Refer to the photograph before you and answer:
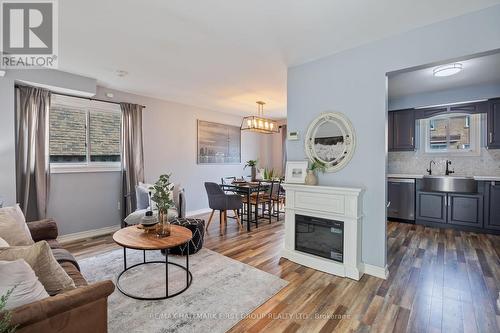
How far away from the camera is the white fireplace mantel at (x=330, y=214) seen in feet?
8.82

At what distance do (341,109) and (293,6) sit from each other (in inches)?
53.1

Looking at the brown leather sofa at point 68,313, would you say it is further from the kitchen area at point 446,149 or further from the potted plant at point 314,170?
the kitchen area at point 446,149

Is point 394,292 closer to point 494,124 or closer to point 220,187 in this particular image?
point 220,187

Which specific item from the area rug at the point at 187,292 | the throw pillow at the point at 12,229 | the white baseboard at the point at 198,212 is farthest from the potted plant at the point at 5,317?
the white baseboard at the point at 198,212

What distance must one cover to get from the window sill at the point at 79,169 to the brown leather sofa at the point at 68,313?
11.0 feet

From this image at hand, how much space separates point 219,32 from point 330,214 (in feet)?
7.75

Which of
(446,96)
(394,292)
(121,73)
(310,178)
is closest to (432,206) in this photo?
(446,96)

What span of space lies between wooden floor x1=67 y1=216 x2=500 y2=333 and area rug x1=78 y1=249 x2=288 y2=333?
16 cm

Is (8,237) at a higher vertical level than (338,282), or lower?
higher

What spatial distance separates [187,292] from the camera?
7.72 feet

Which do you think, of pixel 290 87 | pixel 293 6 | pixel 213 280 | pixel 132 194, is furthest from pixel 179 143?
pixel 293 6

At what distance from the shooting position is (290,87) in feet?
11.1

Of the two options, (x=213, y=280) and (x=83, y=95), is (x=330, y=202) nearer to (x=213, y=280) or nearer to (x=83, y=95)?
(x=213, y=280)

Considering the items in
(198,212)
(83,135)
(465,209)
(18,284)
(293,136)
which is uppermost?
(83,135)
